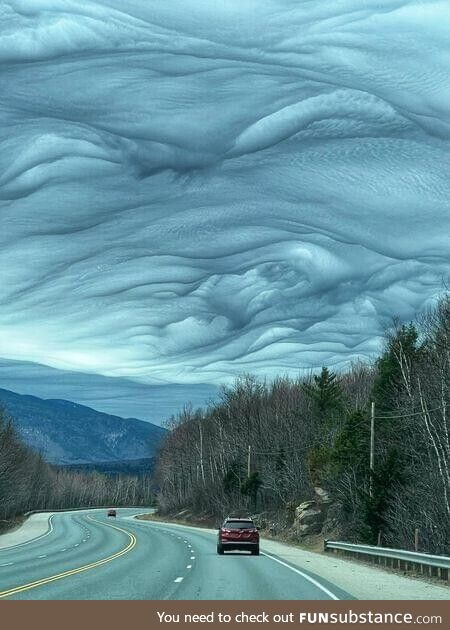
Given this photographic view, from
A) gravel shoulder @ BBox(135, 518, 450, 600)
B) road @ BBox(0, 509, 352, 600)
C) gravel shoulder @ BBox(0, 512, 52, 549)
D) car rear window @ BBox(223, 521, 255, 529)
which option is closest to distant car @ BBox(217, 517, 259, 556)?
car rear window @ BBox(223, 521, 255, 529)

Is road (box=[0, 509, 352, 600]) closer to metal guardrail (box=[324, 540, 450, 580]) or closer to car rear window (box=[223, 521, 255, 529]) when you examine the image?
car rear window (box=[223, 521, 255, 529])

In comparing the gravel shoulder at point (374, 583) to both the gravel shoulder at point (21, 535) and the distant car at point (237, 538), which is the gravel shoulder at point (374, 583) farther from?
the gravel shoulder at point (21, 535)

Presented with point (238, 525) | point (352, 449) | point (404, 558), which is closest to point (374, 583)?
point (404, 558)

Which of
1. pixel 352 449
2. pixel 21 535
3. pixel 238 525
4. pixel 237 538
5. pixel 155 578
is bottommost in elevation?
pixel 155 578

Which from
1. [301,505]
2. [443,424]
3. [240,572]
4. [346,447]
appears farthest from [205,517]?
[240,572]

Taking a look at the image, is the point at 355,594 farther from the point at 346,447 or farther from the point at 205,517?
the point at 205,517

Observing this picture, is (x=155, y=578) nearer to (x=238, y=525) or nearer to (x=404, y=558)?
(x=404, y=558)
